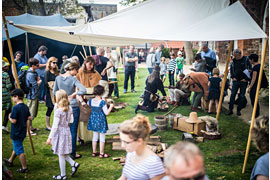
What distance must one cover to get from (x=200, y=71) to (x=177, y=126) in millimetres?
2946

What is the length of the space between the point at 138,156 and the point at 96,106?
8.42 ft

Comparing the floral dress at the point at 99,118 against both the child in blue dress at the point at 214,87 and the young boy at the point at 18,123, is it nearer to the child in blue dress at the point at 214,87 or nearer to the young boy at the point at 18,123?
the young boy at the point at 18,123

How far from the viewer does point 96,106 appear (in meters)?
4.71

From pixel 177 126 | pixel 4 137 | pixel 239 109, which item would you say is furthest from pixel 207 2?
pixel 4 137

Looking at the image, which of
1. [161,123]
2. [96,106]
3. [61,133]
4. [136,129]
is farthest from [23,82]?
[136,129]

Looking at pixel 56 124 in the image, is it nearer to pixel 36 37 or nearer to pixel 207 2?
pixel 207 2

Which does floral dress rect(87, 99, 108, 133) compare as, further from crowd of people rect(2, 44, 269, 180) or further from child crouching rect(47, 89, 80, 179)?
child crouching rect(47, 89, 80, 179)

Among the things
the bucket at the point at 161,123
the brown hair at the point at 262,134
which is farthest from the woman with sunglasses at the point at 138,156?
the bucket at the point at 161,123

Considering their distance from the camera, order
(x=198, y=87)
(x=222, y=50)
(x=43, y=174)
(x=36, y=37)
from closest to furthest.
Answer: (x=43, y=174) → (x=198, y=87) → (x=36, y=37) → (x=222, y=50)

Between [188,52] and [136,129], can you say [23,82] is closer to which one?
[136,129]

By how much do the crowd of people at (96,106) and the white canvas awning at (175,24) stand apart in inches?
29.2

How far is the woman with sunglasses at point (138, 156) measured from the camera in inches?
85.2

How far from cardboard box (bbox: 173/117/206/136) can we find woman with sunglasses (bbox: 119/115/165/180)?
381cm

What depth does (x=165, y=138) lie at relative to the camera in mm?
5805
